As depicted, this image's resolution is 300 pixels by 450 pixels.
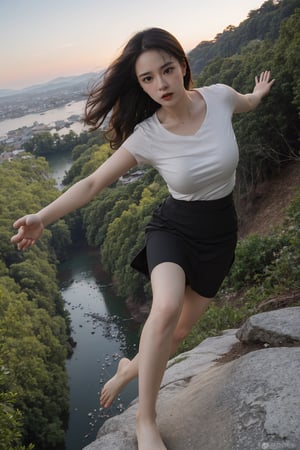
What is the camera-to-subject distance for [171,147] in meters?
2.60

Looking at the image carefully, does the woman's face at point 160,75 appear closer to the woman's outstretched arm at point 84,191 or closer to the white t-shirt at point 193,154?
the white t-shirt at point 193,154

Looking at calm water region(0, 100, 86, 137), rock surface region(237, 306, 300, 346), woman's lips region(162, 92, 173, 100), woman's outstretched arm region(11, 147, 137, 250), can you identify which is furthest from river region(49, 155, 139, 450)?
calm water region(0, 100, 86, 137)

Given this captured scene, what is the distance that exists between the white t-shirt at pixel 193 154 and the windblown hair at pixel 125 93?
0.47 ft

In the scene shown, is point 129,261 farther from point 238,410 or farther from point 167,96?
point 167,96

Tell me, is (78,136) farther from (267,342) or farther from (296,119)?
(267,342)

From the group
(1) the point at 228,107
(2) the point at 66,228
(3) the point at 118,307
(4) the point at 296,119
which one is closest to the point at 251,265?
(1) the point at 228,107

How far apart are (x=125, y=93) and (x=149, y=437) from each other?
6.48ft

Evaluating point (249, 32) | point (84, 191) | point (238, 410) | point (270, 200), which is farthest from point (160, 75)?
point (249, 32)

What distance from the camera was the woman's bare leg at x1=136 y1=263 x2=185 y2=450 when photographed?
2453mm

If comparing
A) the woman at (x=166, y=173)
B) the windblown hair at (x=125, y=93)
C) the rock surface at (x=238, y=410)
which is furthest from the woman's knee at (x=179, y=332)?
the windblown hair at (x=125, y=93)

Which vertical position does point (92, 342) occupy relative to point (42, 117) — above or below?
below

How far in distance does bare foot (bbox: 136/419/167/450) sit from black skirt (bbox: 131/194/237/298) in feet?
2.71

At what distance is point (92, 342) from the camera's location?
25.0m

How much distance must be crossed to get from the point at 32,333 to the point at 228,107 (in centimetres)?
1797
